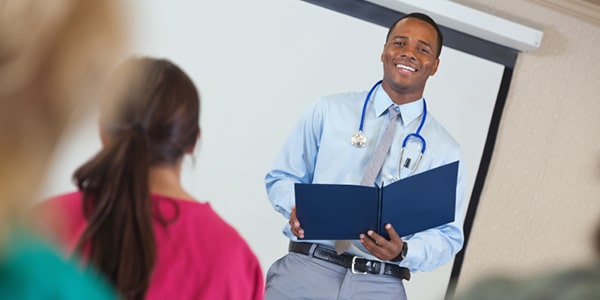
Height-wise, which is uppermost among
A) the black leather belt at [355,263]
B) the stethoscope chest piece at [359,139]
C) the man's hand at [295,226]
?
the stethoscope chest piece at [359,139]

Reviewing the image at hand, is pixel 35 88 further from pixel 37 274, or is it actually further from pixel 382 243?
pixel 382 243

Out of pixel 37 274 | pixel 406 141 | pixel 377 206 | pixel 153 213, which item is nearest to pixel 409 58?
pixel 406 141

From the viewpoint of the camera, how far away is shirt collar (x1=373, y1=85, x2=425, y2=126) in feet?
9.62

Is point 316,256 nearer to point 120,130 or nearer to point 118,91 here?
point 120,130

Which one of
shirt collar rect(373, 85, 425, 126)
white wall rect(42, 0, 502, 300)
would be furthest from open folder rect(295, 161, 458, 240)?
white wall rect(42, 0, 502, 300)

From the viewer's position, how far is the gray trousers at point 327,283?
106 inches

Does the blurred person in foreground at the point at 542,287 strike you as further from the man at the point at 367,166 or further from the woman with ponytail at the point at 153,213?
the man at the point at 367,166

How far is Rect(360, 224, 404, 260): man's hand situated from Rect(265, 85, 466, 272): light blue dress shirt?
0.17 meters

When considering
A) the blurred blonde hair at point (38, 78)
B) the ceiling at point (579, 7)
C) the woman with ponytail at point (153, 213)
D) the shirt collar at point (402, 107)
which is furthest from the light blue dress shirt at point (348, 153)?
the blurred blonde hair at point (38, 78)

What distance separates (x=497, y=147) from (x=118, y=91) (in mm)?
3541

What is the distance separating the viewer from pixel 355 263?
2.70 metres

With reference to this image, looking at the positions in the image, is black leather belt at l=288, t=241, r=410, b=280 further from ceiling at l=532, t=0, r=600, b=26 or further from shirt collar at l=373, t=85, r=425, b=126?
ceiling at l=532, t=0, r=600, b=26

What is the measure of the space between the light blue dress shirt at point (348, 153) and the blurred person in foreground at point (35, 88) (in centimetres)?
217

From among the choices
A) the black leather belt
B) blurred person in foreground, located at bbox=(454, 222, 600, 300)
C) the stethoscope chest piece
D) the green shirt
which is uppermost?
blurred person in foreground, located at bbox=(454, 222, 600, 300)
